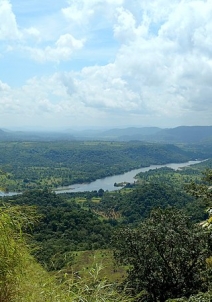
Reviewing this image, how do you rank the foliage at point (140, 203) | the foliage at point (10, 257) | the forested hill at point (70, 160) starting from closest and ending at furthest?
the foliage at point (10, 257) < the foliage at point (140, 203) < the forested hill at point (70, 160)

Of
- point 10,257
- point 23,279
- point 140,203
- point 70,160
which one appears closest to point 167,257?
point 23,279

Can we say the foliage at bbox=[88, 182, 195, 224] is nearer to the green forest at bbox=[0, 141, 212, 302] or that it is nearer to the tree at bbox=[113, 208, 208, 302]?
the green forest at bbox=[0, 141, 212, 302]

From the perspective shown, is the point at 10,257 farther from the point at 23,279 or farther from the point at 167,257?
the point at 167,257

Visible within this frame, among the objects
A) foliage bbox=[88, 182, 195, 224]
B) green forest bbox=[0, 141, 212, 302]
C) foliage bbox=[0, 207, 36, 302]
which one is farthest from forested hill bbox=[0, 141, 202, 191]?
foliage bbox=[0, 207, 36, 302]

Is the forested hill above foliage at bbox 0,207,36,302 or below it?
below

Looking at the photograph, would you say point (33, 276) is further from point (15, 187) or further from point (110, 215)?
point (15, 187)

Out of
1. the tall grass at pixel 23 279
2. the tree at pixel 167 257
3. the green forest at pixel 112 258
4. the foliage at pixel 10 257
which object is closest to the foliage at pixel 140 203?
the green forest at pixel 112 258

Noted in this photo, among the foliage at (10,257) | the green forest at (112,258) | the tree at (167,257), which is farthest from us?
the tree at (167,257)

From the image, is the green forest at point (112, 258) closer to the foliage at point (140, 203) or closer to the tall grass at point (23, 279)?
the tall grass at point (23, 279)

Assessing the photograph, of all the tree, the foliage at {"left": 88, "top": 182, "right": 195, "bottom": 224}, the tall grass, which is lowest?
the foliage at {"left": 88, "top": 182, "right": 195, "bottom": 224}
